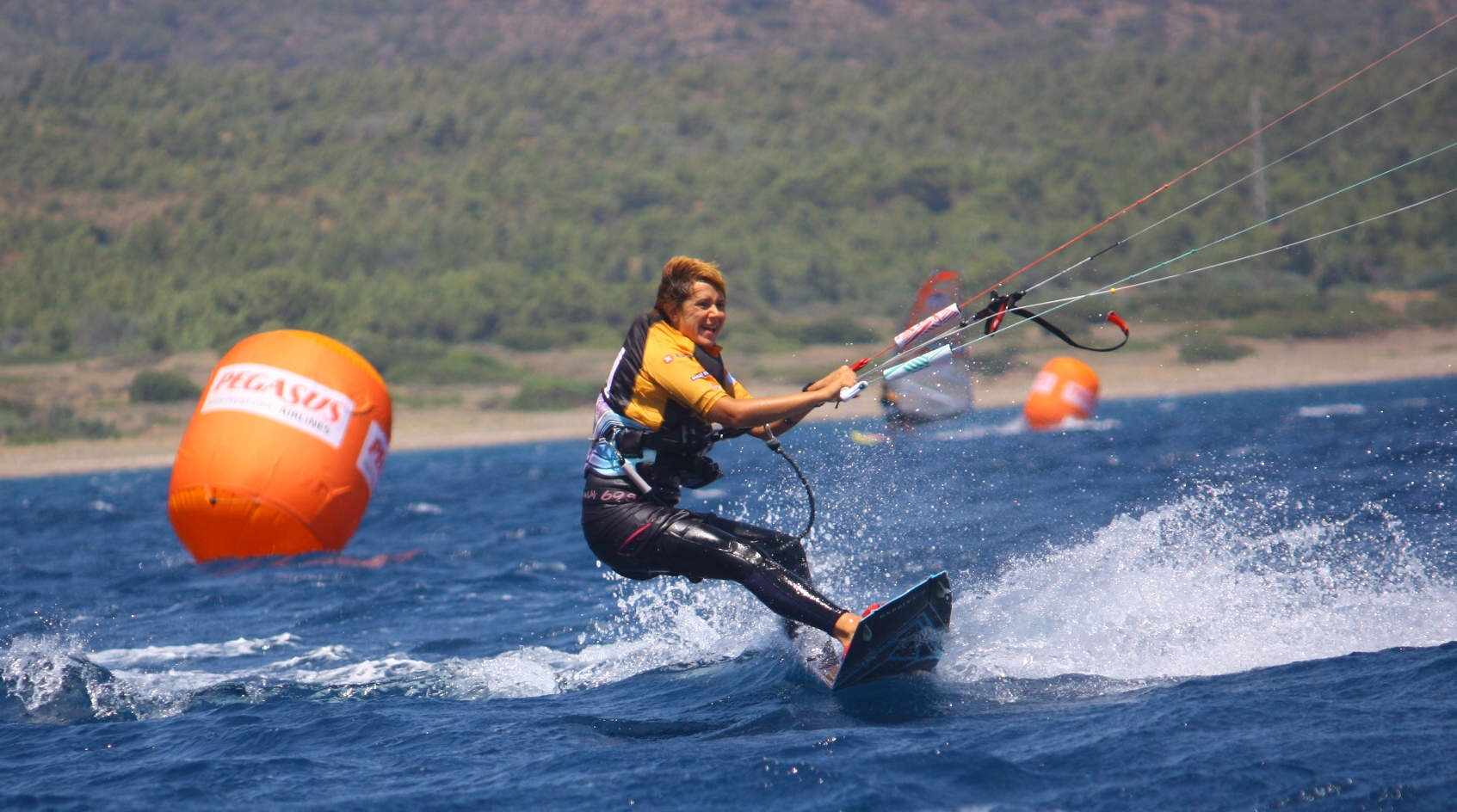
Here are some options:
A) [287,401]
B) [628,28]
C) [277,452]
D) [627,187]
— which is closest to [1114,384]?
[627,187]

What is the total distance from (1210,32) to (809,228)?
54653 millimetres

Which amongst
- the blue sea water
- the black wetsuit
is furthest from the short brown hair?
the blue sea water

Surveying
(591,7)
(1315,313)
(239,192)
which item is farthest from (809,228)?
(591,7)

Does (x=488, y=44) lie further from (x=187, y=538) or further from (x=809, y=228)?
(x=187, y=538)

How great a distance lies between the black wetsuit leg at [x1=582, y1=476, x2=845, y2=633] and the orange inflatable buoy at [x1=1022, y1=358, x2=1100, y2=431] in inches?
539

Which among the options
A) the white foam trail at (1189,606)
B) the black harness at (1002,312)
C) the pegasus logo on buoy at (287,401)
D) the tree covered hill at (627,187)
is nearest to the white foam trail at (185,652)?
the pegasus logo on buoy at (287,401)

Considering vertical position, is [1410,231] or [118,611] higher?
[1410,231]

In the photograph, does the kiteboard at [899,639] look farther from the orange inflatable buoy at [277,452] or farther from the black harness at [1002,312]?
the orange inflatable buoy at [277,452]

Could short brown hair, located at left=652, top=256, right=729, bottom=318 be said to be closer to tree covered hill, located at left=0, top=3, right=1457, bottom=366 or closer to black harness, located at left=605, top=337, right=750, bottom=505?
black harness, located at left=605, top=337, right=750, bottom=505

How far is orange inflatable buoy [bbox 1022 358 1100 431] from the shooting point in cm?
1778

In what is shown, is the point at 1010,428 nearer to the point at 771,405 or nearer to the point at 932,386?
the point at 932,386

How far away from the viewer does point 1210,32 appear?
9869cm

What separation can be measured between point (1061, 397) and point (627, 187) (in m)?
51.0

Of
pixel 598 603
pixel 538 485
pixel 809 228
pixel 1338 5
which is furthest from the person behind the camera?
pixel 1338 5
